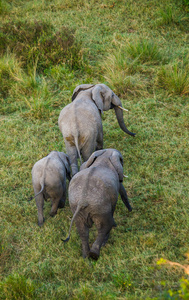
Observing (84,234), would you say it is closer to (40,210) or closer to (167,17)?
(40,210)

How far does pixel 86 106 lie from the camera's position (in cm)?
521

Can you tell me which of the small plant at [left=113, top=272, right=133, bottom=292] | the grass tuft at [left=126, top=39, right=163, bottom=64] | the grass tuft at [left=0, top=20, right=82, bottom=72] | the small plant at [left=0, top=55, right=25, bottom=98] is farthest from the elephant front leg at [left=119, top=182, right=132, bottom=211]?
the grass tuft at [left=0, top=20, right=82, bottom=72]

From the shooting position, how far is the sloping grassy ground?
12.6 feet

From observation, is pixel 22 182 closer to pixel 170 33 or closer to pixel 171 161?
pixel 171 161

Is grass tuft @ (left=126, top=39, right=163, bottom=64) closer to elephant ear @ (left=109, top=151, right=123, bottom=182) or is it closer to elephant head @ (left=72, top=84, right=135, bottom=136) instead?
elephant head @ (left=72, top=84, right=135, bottom=136)

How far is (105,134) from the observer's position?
22.8 ft

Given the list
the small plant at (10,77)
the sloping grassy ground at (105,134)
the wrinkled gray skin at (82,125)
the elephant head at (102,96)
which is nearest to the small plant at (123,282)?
the sloping grassy ground at (105,134)

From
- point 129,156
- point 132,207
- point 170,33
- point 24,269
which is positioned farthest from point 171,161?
point 170,33

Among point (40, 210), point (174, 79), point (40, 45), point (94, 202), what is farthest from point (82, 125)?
point (40, 45)

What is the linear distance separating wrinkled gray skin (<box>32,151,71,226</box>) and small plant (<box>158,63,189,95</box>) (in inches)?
154

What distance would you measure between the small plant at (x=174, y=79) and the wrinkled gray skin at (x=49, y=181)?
3912 millimetres

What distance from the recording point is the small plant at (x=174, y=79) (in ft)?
24.8

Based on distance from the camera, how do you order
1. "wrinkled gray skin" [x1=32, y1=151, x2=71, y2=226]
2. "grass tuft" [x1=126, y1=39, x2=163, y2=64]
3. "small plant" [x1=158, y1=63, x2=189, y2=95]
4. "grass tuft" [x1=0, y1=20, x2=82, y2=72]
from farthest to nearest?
"grass tuft" [x1=0, y1=20, x2=82, y2=72], "grass tuft" [x1=126, y1=39, x2=163, y2=64], "small plant" [x1=158, y1=63, x2=189, y2=95], "wrinkled gray skin" [x1=32, y1=151, x2=71, y2=226]

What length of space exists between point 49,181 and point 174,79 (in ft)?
14.3
